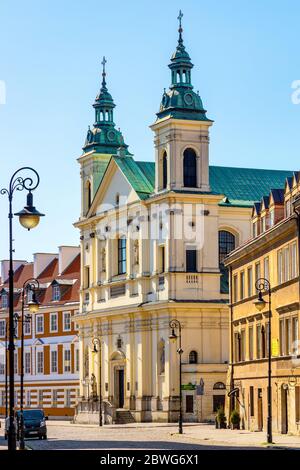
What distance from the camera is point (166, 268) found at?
88.1m

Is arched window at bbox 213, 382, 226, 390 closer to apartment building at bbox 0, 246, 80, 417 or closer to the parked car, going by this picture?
apartment building at bbox 0, 246, 80, 417

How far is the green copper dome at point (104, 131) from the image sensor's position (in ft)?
332

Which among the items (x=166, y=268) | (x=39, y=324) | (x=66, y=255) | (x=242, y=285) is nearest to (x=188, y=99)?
(x=166, y=268)

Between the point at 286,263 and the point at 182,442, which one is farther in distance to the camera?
the point at 286,263

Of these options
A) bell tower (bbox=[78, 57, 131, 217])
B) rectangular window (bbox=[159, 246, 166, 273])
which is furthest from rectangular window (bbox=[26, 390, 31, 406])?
rectangular window (bbox=[159, 246, 166, 273])

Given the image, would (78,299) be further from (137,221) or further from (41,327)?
(137,221)

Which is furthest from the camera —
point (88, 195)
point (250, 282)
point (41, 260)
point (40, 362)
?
point (41, 260)

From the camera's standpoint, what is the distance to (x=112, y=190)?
9669 centimetres

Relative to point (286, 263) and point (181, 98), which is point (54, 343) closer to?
point (181, 98)

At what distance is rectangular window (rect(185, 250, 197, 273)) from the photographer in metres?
88.4

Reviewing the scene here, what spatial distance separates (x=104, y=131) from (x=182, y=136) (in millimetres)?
14469

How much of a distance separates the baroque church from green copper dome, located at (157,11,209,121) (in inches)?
2.8

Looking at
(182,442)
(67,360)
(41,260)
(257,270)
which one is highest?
(41,260)

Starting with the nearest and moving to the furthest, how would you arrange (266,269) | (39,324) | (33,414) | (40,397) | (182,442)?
(182,442) < (33,414) < (266,269) < (40,397) < (39,324)
